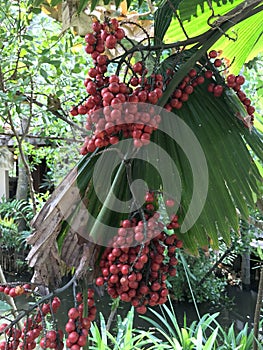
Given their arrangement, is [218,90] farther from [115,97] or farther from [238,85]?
[115,97]

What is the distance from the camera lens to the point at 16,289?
0.52m

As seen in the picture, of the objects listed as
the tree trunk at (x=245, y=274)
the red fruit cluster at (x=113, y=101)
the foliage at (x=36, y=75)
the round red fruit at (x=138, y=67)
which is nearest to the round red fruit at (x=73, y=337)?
the red fruit cluster at (x=113, y=101)

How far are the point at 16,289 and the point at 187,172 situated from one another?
28 cm

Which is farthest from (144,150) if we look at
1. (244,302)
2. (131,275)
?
(244,302)

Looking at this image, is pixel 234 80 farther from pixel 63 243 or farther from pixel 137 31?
pixel 137 31

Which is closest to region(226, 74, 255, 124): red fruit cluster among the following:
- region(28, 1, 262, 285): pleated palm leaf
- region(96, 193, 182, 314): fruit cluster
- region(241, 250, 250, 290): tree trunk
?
region(28, 1, 262, 285): pleated palm leaf

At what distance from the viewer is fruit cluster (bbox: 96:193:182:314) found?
0.47 meters

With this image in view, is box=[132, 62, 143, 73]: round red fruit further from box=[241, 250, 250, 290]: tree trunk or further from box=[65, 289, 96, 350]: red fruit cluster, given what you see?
box=[241, 250, 250, 290]: tree trunk

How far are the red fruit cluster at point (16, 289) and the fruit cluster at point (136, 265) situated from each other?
95 millimetres

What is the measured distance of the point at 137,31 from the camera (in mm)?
1069

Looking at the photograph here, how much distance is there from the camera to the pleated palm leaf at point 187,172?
540 millimetres

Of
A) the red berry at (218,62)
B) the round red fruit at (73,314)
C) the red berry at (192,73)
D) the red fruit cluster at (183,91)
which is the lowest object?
the round red fruit at (73,314)

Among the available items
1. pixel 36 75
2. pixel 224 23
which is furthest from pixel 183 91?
pixel 36 75

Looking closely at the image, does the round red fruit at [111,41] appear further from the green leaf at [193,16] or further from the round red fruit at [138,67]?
the green leaf at [193,16]
